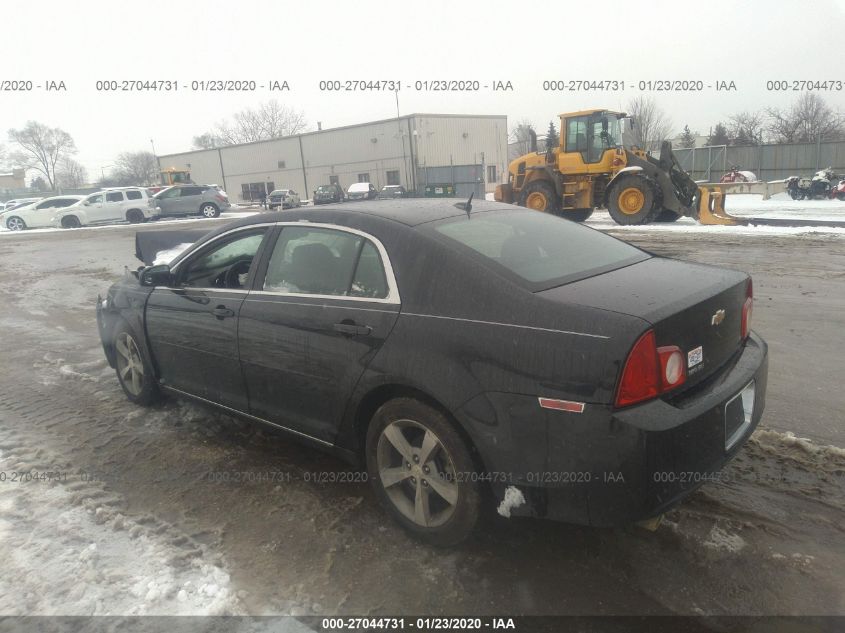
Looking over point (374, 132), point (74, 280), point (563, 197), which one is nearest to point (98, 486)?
A: point (74, 280)

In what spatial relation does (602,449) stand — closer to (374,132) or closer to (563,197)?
(563,197)

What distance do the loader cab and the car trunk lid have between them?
1426cm

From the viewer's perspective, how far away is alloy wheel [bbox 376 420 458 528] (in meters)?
2.62

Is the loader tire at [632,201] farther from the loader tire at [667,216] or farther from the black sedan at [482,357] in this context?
the black sedan at [482,357]

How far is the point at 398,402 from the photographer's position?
8.79 ft

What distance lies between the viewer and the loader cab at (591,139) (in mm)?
16125

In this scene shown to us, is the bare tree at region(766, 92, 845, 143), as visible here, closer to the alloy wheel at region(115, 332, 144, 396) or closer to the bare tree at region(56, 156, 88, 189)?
the alloy wheel at region(115, 332, 144, 396)

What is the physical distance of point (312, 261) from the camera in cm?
323

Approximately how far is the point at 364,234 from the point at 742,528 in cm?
227

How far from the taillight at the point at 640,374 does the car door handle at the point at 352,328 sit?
45.7 inches

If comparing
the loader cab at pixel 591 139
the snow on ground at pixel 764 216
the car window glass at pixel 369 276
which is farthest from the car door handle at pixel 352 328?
the loader cab at pixel 591 139

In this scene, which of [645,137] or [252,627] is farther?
[645,137]

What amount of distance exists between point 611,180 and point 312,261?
1411cm

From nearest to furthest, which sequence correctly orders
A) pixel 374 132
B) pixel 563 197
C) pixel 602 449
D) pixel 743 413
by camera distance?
pixel 602 449 → pixel 743 413 → pixel 563 197 → pixel 374 132
